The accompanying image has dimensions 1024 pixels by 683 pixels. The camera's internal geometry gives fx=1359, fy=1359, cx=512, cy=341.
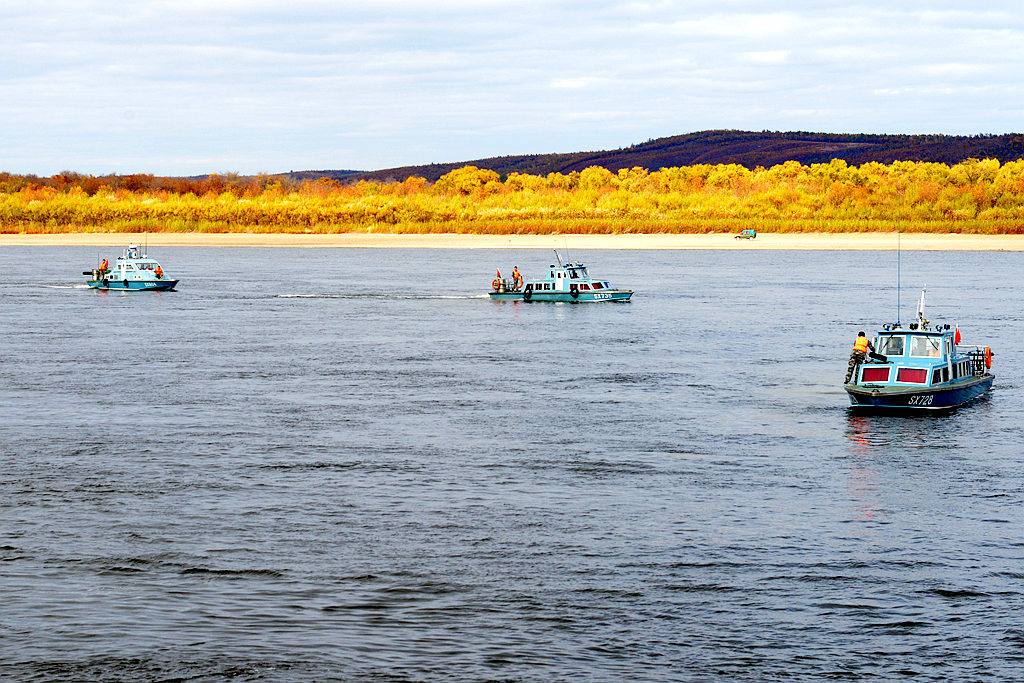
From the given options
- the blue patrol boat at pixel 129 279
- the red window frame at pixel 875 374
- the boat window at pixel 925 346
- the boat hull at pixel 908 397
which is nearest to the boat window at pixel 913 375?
the red window frame at pixel 875 374

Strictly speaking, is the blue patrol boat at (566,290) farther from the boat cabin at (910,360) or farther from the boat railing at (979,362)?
the boat cabin at (910,360)

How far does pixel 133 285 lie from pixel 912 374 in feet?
215

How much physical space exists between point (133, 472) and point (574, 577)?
12.3 meters

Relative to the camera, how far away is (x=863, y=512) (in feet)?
86.9

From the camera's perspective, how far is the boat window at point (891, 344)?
130ft

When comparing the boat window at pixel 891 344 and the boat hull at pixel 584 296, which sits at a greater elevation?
the boat window at pixel 891 344

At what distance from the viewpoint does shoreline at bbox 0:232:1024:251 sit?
149250 millimetres

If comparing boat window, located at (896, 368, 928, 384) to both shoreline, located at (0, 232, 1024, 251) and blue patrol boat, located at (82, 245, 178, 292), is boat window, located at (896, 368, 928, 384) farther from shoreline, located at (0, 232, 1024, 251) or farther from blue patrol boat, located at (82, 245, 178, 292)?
shoreline, located at (0, 232, 1024, 251)

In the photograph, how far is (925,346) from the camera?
129 ft

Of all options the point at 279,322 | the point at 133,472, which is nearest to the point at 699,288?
the point at 279,322

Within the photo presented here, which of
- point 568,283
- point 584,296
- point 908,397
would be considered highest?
point 568,283

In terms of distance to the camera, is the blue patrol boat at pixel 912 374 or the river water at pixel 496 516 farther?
the blue patrol boat at pixel 912 374

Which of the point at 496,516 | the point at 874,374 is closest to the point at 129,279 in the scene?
the point at 874,374

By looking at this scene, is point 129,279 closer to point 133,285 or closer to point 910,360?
point 133,285
